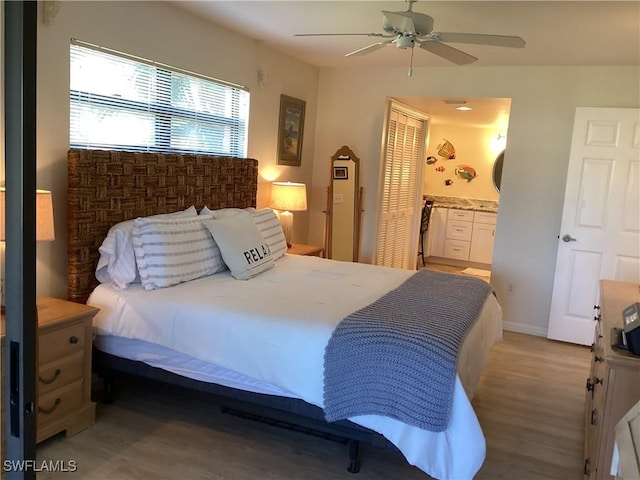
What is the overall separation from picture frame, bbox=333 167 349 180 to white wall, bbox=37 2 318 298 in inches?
20.3

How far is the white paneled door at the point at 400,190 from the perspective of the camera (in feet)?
18.5

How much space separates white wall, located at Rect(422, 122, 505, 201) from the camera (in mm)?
8438

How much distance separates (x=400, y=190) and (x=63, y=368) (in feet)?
14.1

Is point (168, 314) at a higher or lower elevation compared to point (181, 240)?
lower

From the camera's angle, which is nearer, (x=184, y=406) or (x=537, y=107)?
(x=184, y=406)

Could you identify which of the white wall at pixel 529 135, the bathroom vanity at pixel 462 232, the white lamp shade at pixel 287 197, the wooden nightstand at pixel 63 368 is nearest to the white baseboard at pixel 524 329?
the white wall at pixel 529 135

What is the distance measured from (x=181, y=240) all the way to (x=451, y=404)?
5.90 ft

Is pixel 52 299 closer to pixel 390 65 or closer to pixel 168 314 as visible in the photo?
pixel 168 314

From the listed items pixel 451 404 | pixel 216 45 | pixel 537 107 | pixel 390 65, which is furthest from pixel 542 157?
pixel 451 404

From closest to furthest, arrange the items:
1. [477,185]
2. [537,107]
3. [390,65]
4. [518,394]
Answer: [518,394]
[537,107]
[390,65]
[477,185]

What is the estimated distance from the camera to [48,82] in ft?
9.20

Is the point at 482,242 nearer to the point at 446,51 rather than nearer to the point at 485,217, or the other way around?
the point at 485,217

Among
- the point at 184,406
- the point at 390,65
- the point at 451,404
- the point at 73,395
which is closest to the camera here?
the point at 451,404

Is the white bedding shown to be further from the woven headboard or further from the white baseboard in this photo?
the white baseboard
